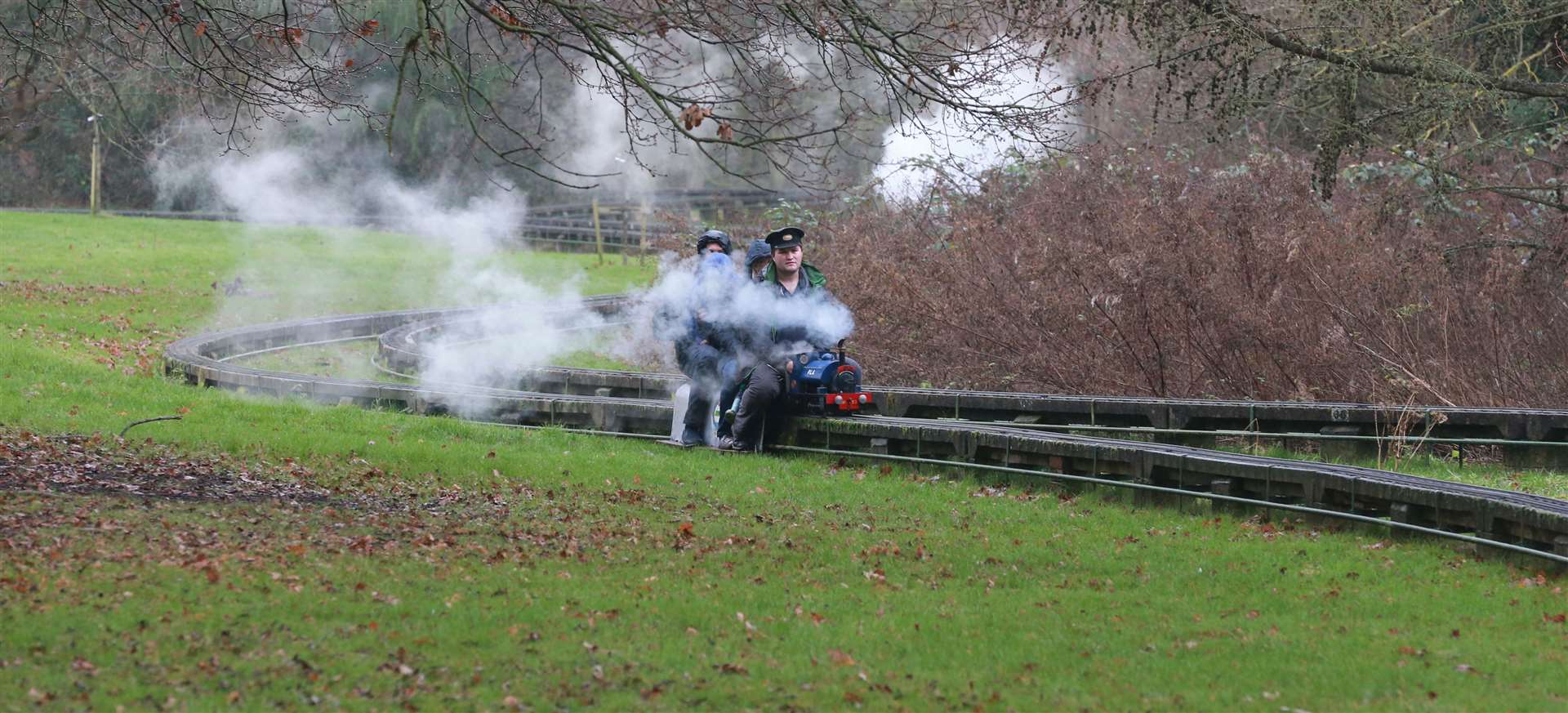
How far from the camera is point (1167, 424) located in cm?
1606

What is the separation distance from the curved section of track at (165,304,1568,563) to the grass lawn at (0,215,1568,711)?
0.85 feet

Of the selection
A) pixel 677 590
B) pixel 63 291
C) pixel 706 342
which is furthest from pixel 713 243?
pixel 63 291

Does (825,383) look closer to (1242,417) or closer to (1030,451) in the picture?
(1030,451)

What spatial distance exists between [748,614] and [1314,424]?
8780 mm

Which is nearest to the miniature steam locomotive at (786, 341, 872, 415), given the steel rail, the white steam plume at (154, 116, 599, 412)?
the steel rail

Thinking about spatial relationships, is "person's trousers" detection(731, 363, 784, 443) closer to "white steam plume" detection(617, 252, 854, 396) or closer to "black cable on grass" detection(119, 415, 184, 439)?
"white steam plume" detection(617, 252, 854, 396)

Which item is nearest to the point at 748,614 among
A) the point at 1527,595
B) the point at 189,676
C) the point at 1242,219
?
the point at 189,676

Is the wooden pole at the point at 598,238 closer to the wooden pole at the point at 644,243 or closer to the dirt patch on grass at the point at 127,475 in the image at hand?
the wooden pole at the point at 644,243

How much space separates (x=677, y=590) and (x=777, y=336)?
6461 mm

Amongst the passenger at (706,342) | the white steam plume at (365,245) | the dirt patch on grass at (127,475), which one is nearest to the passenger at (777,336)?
the passenger at (706,342)

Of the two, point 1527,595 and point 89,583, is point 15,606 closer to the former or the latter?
point 89,583

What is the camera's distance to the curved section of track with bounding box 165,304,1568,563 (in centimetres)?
1030

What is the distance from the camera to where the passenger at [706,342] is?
1520 centimetres

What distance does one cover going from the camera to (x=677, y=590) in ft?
29.6
